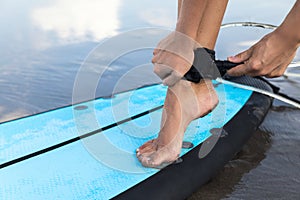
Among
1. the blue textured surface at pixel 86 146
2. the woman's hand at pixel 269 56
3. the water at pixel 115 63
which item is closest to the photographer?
the woman's hand at pixel 269 56

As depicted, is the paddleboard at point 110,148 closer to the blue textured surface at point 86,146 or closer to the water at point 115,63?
the blue textured surface at point 86,146

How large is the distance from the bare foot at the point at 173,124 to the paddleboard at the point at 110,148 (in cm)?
4

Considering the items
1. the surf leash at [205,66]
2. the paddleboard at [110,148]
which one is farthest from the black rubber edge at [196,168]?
the surf leash at [205,66]

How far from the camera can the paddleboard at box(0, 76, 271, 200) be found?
50.6 inches

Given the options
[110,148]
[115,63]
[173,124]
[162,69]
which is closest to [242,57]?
[162,69]

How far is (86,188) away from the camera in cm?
128

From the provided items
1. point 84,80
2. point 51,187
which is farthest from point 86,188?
point 84,80

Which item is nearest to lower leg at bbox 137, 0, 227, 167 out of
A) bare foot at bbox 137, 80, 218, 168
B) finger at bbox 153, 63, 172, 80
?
bare foot at bbox 137, 80, 218, 168

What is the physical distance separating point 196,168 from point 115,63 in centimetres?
138

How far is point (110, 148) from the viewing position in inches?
59.6

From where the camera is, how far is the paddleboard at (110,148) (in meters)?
1.29

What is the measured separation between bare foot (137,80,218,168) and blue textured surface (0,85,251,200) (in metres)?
0.05

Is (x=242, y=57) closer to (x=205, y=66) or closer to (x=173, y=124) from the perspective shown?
(x=205, y=66)

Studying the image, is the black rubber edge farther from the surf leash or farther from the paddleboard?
the surf leash
